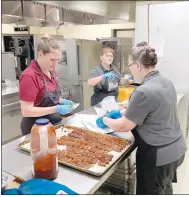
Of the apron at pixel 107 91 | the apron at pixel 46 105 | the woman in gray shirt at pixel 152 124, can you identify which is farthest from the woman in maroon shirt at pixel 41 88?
the apron at pixel 107 91

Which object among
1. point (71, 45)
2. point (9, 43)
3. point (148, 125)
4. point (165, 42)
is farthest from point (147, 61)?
point (9, 43)

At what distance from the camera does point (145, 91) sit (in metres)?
1.37

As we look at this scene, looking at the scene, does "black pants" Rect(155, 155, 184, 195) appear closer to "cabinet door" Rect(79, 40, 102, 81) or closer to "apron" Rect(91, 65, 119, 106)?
"apron" Rect(91, 65, 119, 106)

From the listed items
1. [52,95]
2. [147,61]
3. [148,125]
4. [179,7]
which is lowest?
[148,125]

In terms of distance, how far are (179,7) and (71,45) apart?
1.88m

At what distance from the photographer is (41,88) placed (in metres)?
1.82

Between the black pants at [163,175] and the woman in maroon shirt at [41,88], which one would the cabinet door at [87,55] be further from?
the black pants at [163,175]

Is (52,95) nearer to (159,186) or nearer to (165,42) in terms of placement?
(159,186)

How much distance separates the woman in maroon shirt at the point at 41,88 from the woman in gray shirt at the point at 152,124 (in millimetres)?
609

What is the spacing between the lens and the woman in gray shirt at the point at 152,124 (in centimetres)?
138

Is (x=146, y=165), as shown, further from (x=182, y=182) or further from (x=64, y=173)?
(x=182, y=182)

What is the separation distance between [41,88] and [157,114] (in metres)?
0.95

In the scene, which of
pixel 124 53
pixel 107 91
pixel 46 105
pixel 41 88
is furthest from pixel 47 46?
pixel 124 53

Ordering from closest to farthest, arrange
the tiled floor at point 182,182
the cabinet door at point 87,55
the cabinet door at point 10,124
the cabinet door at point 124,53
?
the tiled floor at point 182,182, the cabinet door at point 10,124, the cabinet door at point 87,55, the cabinet door at point 124,53
